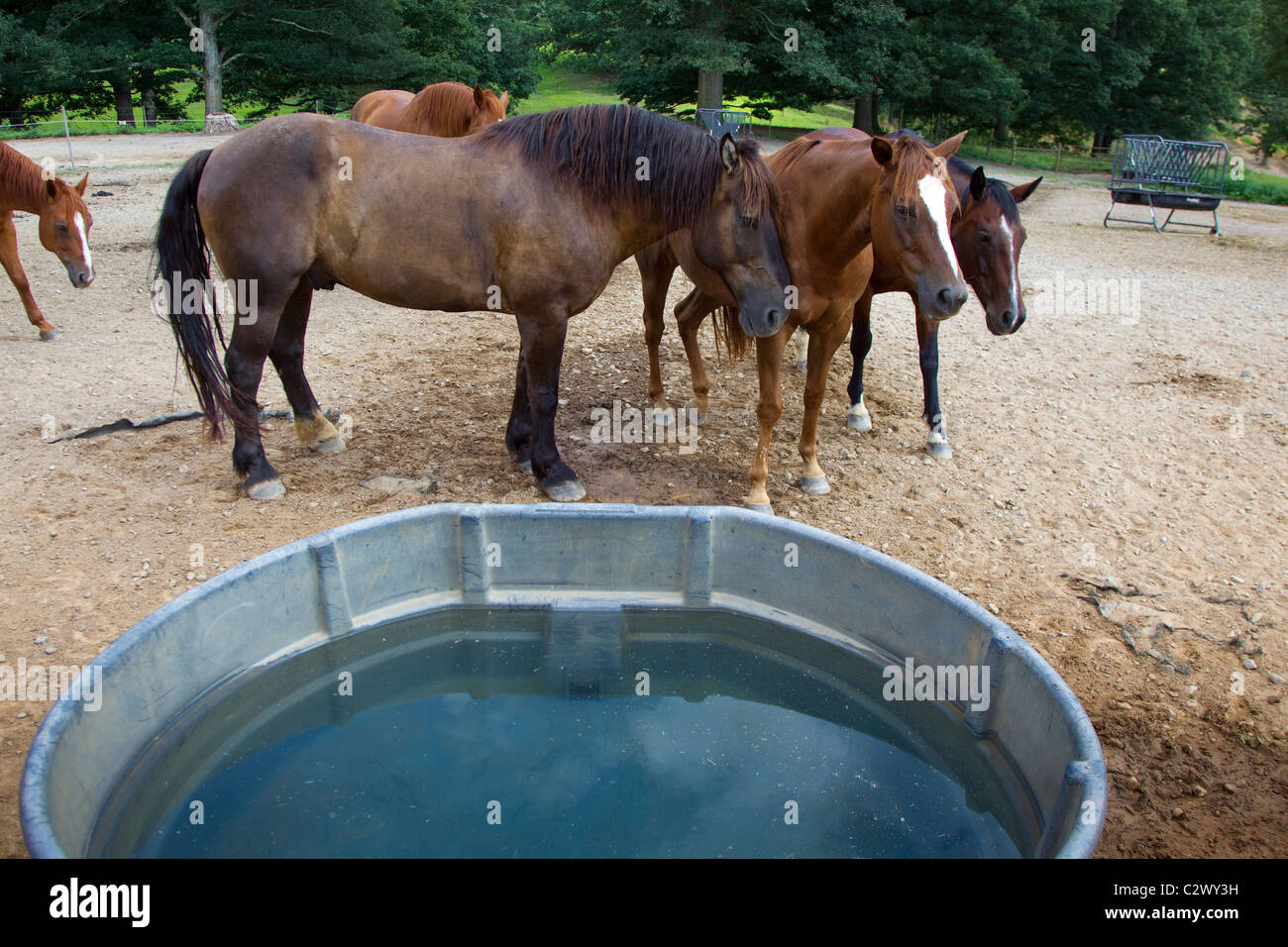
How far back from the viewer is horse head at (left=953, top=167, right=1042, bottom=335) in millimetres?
4434

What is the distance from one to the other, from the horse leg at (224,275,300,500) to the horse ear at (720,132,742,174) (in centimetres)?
202

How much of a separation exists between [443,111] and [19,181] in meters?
3.05

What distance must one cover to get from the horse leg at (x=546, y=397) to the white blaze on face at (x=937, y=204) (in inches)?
65.4

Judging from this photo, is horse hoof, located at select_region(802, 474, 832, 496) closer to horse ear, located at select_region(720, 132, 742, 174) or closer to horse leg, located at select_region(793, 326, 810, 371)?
horse ear, located at select_region(720, 132, 742, 174)

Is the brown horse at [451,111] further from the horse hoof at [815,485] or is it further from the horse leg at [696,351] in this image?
the horse hoof at [815,485]

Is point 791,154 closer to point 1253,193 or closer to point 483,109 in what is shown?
point 483,109

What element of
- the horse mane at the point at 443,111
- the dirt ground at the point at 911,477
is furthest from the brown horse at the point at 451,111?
the dirt ground at the point at 911,477

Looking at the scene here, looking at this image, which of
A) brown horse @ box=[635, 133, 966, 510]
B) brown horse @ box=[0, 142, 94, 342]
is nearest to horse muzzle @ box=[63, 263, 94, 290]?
brown horse @ box=[0, 142, 94, 342]

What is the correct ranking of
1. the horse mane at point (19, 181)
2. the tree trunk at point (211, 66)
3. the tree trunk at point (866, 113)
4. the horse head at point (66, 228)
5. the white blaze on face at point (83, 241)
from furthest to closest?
the tree trunk at point (866, 113), the tree trunk at point (211, 66), the white blaze on face at point (83, 241), the horse head at point (66, 228), the horse mane at point (19, 181)

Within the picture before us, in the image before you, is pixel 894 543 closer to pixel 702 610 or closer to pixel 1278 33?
pixel 702 610

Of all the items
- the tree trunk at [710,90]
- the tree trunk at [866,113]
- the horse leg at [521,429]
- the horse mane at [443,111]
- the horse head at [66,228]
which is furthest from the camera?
the tree trunk at [866,113]

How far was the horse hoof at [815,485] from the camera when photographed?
4.64m

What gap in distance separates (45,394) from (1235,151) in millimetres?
37516

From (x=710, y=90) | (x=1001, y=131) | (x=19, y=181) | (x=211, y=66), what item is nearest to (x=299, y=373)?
(x=19, y=181)
